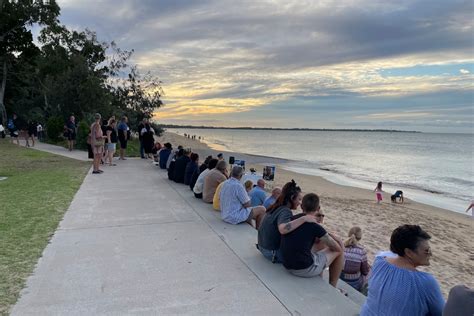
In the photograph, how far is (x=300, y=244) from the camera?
171 inches

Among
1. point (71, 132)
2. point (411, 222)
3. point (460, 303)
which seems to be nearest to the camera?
point (460, 303)

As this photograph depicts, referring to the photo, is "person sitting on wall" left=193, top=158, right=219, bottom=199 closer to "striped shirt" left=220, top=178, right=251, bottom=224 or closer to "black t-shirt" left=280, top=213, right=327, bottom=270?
"striped shirt" left=220, top=178, right=251, bottom=224

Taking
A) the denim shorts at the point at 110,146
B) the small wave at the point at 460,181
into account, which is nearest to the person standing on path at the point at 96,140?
the denim shorts at the point at 110,146

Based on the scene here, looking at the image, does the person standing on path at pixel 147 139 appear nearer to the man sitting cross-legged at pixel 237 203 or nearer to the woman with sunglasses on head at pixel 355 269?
the man sitting cross-legged at pixel 237 203

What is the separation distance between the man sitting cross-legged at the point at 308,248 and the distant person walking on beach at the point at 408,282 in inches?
47.2

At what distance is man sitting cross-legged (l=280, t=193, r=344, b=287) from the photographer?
429cm

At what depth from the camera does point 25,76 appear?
3547 cm

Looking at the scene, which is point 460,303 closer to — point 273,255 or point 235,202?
point 273,255

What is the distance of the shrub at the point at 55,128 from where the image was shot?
23.8m

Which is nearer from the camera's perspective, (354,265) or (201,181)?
(354,265)

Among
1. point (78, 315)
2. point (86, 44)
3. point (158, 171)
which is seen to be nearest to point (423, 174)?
point (158, 171)

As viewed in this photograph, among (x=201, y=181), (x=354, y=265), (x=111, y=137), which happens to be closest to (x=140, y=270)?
(x=354, y=265)

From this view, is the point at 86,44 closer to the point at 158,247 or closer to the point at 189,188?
the point at 189,188

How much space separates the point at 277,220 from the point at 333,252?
725 millimetres
